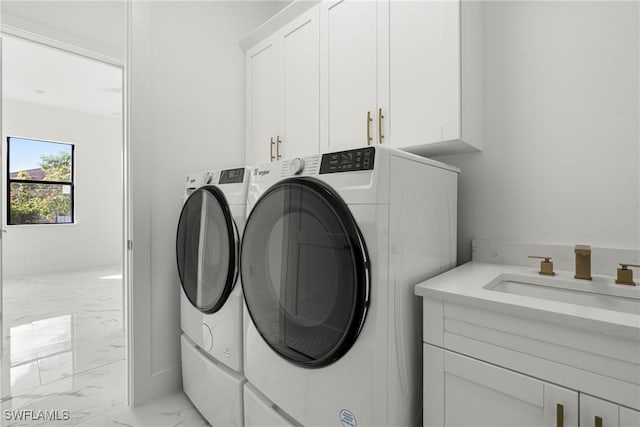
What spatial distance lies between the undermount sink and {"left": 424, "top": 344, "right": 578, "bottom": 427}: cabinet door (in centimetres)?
29

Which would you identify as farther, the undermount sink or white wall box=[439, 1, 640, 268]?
white wall box=[439, 1, 640, 268]

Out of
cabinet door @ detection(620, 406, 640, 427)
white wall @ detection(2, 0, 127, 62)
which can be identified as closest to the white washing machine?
cabinet door @ detection(620, 406, 640, 427)

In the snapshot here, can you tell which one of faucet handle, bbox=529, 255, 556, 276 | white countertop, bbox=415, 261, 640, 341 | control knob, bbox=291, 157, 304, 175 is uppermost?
control knob, bbox=291, 157, 304, 175

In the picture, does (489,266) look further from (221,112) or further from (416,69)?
(221,112)

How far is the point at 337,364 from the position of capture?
0.98m

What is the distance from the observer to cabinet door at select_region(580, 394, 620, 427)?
2.30 feet

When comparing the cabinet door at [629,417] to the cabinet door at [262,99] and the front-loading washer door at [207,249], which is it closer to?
the front-loading washer door at [207,249]

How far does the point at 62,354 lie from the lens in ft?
7.47

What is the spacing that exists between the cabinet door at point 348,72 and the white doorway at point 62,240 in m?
1.25

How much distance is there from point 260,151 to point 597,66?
1806 mm

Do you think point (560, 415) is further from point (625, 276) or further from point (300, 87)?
point (300, 87)

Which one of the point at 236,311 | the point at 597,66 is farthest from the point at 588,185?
the point at 236,311

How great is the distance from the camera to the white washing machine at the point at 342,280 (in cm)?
91

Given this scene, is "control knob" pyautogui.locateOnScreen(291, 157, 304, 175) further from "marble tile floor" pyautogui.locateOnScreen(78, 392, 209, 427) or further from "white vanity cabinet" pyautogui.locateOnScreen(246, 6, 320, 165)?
"marble tile floor" pyautogui.locateOnScreen(78, 392, 209, 427)
